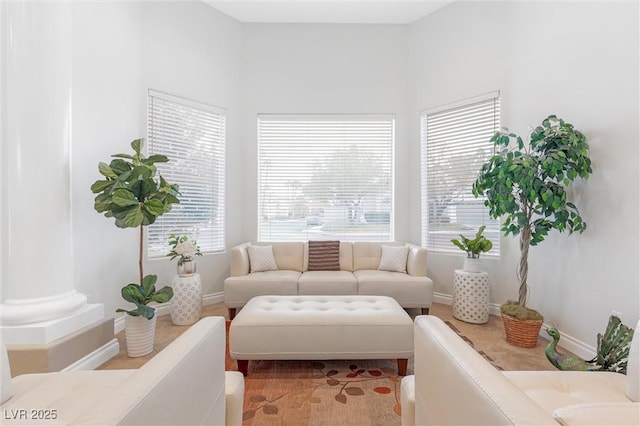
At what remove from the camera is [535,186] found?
2238mm

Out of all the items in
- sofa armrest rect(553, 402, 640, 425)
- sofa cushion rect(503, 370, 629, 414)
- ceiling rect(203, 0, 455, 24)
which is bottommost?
sofa cushion rect(503, 370, 629, 414)

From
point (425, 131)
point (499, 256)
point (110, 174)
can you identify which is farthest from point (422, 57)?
point (110, 174)

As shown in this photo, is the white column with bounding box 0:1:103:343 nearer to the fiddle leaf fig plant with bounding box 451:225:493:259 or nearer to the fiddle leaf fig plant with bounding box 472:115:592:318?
the fiddle leaf fig plant with bounding box 472:115:592:318

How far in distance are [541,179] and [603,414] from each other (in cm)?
221

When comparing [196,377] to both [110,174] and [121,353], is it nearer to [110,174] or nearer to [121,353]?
[110,174]

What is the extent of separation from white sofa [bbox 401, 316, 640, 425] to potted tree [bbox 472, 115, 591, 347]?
1.25m

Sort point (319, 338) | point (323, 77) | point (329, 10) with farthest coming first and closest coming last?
point (323, 77)
point (329, 10)
point (319, 338)

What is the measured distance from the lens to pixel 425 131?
377 centimetres

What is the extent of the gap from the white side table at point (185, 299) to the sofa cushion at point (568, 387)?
2678 mm

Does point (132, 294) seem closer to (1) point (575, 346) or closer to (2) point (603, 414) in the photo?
(2) point (603, 414)

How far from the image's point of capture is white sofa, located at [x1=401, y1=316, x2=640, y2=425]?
60 cm

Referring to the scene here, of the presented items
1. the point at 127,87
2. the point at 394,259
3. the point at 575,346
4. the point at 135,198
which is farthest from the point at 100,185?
the point at 575,346

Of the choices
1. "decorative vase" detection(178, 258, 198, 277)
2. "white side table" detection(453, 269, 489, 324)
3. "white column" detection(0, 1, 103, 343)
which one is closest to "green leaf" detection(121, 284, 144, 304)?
"white column" detection(0, 1, 103, 343)

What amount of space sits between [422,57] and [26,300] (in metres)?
4.62
